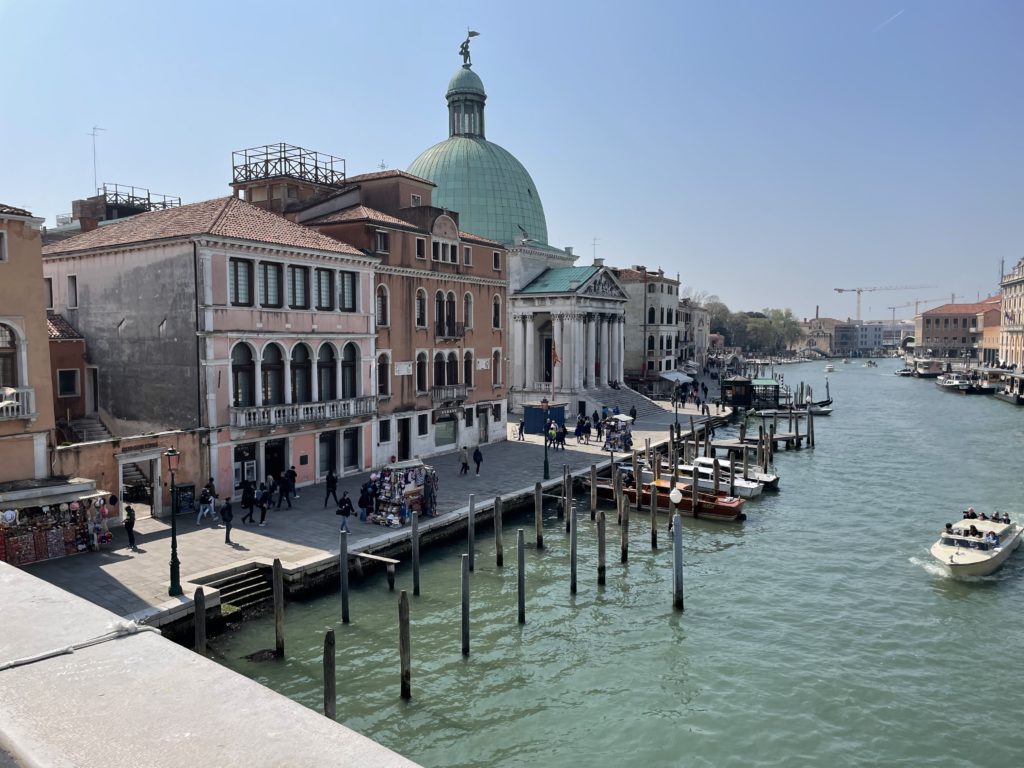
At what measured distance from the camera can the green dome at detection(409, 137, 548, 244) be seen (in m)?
54.6

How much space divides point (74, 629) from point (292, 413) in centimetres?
1937

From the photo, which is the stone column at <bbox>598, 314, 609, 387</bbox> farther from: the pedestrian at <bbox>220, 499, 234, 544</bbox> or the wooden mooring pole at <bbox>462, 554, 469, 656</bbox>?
the wooden mooring pole at <bbox>462, 554, 469, 656</bbox>

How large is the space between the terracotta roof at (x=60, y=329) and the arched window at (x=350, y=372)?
9.06 metres

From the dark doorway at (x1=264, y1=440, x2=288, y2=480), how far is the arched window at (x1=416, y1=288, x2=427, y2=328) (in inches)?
342

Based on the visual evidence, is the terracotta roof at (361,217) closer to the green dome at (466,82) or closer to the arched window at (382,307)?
the arched window at (382,307)

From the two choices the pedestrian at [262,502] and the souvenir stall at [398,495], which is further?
the souvenir stall at [398,495]

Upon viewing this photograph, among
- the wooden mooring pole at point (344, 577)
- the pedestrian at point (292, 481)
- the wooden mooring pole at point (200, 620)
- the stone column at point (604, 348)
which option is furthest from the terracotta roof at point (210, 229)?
the stone column at point (604, 348)

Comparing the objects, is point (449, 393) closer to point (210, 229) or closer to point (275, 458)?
point (275, 458)

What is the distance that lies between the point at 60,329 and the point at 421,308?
43.7ft

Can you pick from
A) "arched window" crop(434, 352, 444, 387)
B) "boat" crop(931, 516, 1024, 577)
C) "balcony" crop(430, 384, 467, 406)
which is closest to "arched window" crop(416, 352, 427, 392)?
"balcony" crop(430, 384, 467, 406)

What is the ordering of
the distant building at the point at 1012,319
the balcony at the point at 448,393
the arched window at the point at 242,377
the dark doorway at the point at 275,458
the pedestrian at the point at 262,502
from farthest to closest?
the distant building at the point at 1012,319
the balcony at the point at 448,393
the dark doorway at the point at 275,458
the arched window at the point at 242,377
the pedestrian at the point at 262,502

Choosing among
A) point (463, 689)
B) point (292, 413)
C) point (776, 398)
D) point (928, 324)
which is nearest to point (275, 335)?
point (292, 413)

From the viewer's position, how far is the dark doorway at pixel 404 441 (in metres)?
32.4

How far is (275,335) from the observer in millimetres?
25656
